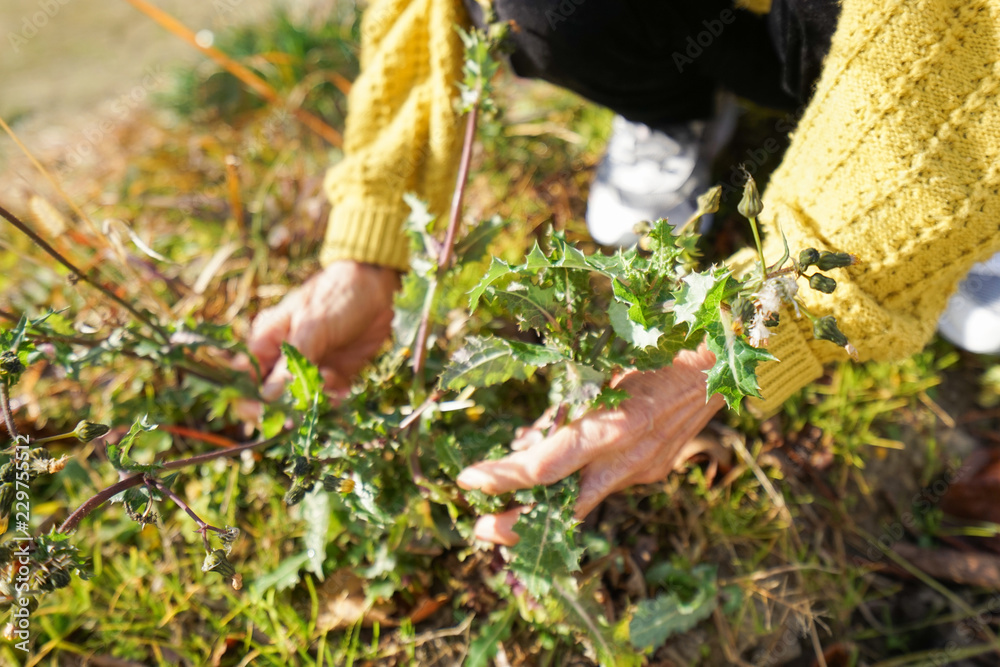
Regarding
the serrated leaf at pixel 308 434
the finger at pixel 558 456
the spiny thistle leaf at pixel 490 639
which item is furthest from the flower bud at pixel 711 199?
the spiny thistle leaf at pixel 490 639

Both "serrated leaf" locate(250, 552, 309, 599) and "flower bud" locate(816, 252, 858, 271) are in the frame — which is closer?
"flower bud" locate(816, 252, 858, 271)

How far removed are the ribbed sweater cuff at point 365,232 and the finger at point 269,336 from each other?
247 millimetres

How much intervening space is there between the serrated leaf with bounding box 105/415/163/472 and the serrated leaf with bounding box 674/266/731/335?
0.99 m

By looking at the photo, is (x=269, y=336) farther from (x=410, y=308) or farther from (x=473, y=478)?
(x=473, y=478)

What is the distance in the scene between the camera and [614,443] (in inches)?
54.8

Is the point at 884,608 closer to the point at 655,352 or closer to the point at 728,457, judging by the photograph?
the point at 728,457

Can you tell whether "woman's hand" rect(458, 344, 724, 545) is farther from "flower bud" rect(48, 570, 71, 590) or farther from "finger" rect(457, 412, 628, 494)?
"flower bud" rect(48, 570, 71, 590)

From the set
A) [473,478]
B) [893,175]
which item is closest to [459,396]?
[473,478]

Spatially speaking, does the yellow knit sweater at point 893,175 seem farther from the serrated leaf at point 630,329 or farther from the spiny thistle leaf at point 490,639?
the spiny thistle leaf at point 490,639

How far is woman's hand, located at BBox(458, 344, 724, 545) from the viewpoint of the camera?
4.58 ft

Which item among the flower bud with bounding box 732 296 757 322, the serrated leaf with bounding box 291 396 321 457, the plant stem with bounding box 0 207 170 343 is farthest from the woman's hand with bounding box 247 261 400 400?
the flower bud with bounding box 732 296 757 322

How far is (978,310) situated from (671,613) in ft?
4.46

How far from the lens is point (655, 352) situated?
4.40 feet

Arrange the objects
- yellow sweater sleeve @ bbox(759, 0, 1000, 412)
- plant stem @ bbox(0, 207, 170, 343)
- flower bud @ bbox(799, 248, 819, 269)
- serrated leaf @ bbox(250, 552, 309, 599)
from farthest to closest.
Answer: serrated leaf @ bbox(250, 552, 309, 599) → plant stem @ bbox(0, 207, 170, 343) → yellow sweater sleeve @ bbox(759, 0, 1000, 412) → flower bud @ bbox(799, 248, 819, 269)
